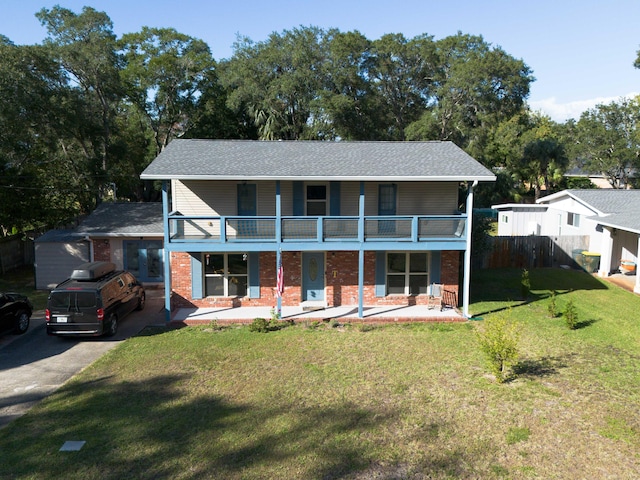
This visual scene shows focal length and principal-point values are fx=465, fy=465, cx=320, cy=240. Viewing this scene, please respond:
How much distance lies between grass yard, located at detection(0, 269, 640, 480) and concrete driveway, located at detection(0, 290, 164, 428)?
0.47 m

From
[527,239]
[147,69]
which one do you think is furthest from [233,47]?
[527,239]

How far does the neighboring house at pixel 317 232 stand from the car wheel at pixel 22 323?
4.29 metres

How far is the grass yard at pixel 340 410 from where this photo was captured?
7203mm

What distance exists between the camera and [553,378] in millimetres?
10406

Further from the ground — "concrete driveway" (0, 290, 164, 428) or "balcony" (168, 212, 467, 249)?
"balcony" (168, 212, 467, 249)

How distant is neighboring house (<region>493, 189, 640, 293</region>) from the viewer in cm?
2105

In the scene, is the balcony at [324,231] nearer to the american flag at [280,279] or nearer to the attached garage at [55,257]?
the american flag at [280,279]

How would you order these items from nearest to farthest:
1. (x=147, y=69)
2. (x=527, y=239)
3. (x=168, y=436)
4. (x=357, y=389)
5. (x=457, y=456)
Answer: (x=457, y=456) < (x=168, y=436) < (x=357, y=389) < (x=527, y=239) < (x=147, y=69)

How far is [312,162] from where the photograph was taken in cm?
1590

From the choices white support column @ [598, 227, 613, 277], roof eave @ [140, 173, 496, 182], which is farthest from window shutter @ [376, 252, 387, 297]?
white support column @ [598, 227, 613, 277]

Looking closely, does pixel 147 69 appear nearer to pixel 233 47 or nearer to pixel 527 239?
pixel 233 47

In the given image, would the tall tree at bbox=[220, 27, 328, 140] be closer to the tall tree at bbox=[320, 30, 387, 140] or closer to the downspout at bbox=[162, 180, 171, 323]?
the tall tree at bbox=[320, 30, 387, 140]

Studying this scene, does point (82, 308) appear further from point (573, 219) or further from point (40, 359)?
point (573, 219)

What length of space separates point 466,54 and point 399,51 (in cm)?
557
